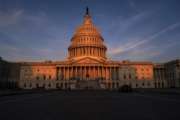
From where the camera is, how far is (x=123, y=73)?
114 metres

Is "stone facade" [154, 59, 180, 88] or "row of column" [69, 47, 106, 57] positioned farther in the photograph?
"row of column" [69, 47, 106, 57]

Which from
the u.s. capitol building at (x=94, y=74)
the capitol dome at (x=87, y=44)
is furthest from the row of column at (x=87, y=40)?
the u.s. capitol building at (x=94, y=74)

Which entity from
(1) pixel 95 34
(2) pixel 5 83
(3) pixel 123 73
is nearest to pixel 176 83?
(3) pixel 123 73

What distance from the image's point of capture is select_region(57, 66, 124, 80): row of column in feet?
357

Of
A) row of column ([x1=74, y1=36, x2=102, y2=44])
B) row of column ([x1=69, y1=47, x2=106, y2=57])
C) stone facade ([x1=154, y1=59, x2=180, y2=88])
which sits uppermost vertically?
row of column ([x1=74, y1=36, x2=102, y2=44])

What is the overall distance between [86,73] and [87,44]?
24.4m

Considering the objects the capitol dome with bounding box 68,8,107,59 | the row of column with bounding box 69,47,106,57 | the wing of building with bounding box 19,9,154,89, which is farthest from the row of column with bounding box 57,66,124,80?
the row of column with bounding box 69,47,106,57

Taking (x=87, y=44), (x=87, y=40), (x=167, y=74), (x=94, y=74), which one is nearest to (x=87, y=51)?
(x=87, y=44)

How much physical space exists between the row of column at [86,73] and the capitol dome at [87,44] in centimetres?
1463

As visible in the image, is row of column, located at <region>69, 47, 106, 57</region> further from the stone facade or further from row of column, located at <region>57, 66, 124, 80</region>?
the stone facade

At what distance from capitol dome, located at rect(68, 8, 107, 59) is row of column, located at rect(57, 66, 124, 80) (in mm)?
14630

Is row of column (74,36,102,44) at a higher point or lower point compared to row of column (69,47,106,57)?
higher

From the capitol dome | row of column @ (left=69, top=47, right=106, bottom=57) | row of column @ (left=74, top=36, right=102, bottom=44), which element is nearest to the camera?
row of column @ (left=69, top=47, right=106, bottom=57)

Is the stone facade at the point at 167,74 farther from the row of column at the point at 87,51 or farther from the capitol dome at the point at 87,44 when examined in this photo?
the row of column at the point at 87,51
